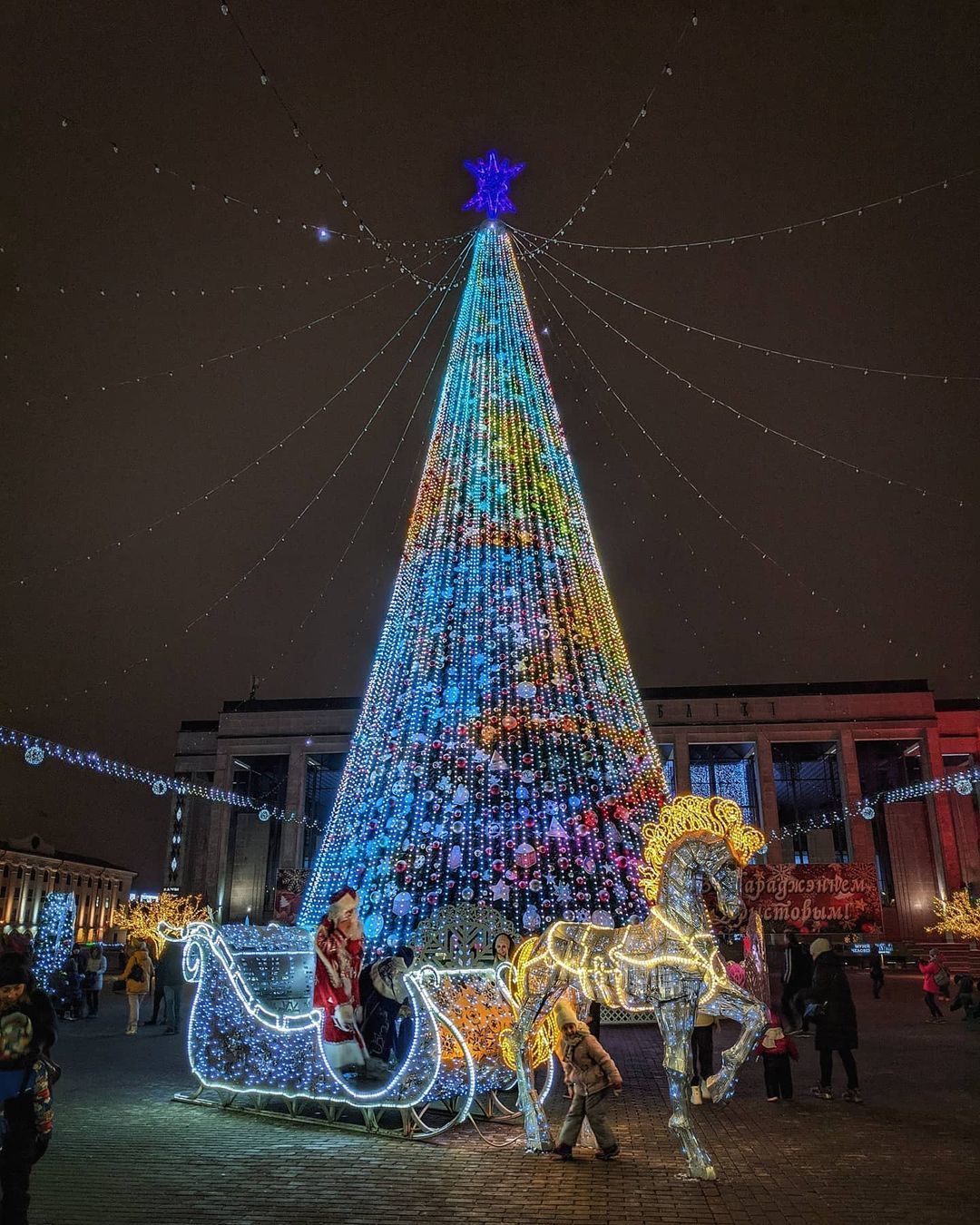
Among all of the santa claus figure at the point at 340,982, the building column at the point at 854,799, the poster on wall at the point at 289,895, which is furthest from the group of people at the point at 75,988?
the building column at the point at 854,799

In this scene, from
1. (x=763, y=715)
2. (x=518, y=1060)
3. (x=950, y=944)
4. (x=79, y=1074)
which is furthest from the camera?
(x=763, y=715)

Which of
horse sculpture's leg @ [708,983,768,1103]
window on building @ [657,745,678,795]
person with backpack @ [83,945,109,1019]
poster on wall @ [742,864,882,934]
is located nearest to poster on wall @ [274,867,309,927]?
person with backpack @ [83,945,109,1019]

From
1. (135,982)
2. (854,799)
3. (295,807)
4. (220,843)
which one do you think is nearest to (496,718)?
(135,982)

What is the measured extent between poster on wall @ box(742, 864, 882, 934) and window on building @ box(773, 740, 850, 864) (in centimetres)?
921

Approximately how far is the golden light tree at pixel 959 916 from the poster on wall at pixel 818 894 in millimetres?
2682

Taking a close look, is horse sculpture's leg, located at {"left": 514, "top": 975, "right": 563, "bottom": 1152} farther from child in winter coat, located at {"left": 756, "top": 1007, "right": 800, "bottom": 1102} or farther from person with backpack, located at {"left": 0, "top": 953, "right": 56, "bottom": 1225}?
person with backpack, located at {"left": 0, "top": 953, "right": 56, "bottom": 1225}

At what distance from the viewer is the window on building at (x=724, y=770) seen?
39500mm

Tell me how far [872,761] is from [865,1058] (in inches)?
1316

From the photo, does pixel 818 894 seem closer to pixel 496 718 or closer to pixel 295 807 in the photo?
pixel 496 718

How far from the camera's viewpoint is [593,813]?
1098 centimetres

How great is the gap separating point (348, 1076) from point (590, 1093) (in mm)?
2319

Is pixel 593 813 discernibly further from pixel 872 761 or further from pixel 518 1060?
pixel 872 761

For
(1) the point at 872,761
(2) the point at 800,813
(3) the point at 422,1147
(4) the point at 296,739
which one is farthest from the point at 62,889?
(3) the point at 422,1147

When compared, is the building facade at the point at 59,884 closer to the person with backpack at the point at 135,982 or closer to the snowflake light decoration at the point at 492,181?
the person with backpack at the point at 135,982
